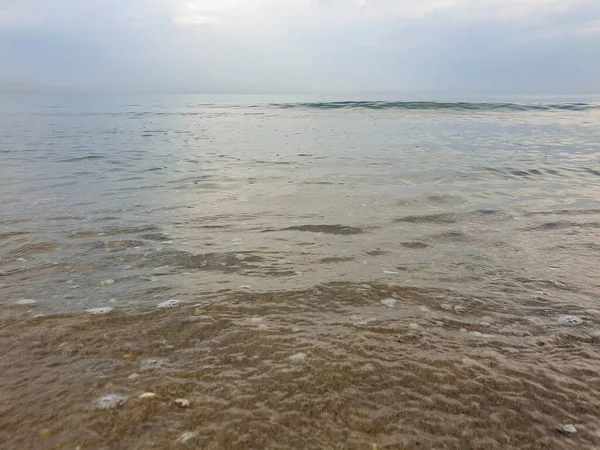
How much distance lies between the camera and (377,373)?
3.09 metres

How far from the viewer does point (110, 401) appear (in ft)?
9.08

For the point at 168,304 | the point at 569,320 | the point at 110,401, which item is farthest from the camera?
the point at 168,304

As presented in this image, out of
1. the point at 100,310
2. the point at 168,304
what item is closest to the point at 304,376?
the point at 168,304

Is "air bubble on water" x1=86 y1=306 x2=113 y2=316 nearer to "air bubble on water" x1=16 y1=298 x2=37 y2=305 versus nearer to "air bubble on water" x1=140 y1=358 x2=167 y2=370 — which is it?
"air bubble on water" x1=16 y1=298 x2=37 y2=305

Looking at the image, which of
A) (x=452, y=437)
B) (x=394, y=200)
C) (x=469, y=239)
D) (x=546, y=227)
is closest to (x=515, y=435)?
(x=452, y=437)

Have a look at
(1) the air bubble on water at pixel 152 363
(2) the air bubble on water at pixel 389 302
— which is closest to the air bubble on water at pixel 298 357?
(1) the air bubble on water at pixel 152 363

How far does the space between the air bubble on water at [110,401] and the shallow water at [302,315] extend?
1.6 inches

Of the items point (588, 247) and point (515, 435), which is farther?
point (588, 247)

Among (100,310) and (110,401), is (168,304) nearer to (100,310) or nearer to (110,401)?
(100,310)

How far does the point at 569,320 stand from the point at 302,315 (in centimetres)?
254

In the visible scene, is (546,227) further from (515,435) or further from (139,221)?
(139,221)

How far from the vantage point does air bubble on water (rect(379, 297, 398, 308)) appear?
13.7 feet

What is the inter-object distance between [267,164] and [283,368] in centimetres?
1008

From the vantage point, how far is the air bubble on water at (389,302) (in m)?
4.17
